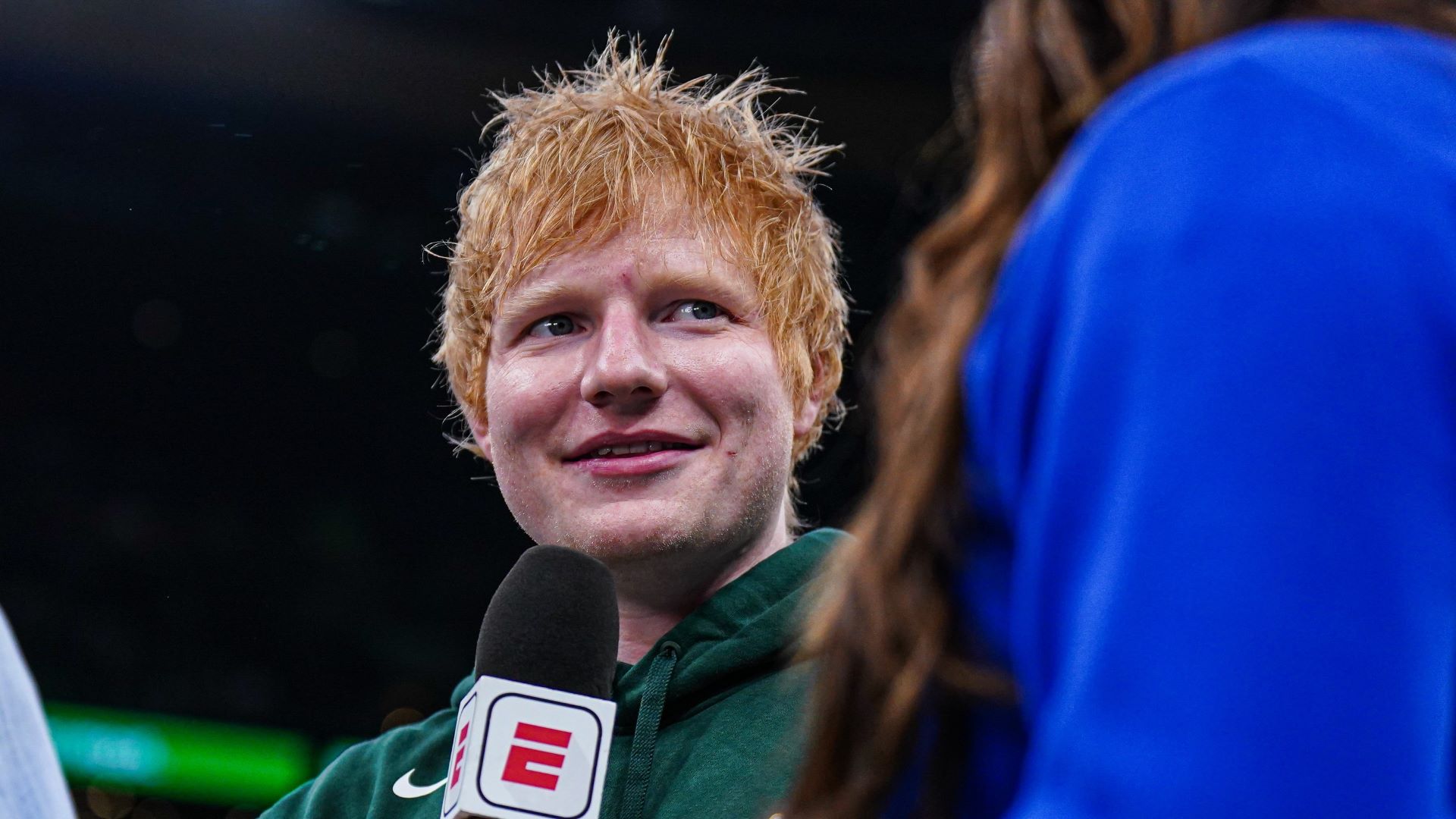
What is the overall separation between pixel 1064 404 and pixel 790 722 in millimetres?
1284

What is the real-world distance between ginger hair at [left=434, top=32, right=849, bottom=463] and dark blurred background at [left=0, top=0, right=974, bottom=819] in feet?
5.82

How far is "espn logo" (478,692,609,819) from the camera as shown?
1.25m

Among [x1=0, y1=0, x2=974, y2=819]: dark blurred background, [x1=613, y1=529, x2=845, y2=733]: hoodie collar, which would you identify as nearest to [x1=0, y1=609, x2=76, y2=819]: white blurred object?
[x1=613, y1=529, x2=845, y2=733]: hoodie collar

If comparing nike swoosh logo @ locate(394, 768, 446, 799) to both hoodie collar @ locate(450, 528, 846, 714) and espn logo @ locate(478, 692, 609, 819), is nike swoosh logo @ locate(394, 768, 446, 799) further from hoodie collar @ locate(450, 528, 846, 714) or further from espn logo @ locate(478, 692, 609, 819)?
espn logo @ locate(478, 692, 609, 819)

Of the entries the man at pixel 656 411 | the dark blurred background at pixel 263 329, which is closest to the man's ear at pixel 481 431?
the man at pixel 656 411

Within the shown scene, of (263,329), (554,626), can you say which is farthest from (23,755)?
(263,329)

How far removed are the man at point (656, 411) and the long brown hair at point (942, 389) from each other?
1050mm

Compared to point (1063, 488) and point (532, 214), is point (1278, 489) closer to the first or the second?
point (1063, 488)

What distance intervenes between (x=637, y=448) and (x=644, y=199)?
0.30m

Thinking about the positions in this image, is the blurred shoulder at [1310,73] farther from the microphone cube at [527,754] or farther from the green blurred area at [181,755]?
the green blurred area at [181,755]

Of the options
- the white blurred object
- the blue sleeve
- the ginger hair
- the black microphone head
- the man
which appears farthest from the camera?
the ginger hair

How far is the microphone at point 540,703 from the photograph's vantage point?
1.25 m

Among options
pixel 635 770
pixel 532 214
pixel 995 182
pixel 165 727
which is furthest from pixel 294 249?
pixel 995 182

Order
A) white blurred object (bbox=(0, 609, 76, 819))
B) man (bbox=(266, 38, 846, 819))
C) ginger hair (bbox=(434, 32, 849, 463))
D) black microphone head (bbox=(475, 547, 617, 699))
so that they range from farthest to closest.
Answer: ginger hair (bbox=(434, 32, 849, 463)) → man (bbox=(266, 38, 846, 819)) → black microphone head (bbox=(475, 547, 617, 699)) → white blurred object (bbox=(0, 609, 76, 819))
